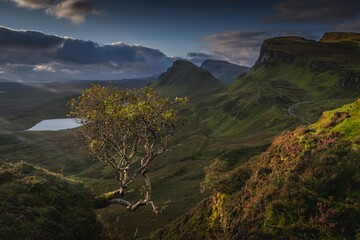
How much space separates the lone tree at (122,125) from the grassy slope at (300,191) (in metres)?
7.76

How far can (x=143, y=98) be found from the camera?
38062 millimetres

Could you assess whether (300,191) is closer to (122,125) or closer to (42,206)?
(122,125)

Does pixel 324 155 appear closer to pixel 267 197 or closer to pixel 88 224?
pixel 267 197

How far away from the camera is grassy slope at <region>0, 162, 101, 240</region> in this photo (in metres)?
23.7

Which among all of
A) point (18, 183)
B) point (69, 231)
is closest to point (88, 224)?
point (69, 231)

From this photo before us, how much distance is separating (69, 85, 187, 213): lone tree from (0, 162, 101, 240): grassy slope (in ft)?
11.4

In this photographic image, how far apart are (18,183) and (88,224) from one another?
6876 mm

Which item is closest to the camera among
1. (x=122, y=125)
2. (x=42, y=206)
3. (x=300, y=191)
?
(x=300, y=191)

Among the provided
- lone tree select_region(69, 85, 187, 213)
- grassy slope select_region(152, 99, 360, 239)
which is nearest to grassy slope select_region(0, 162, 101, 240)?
lone tree select_region(69, 85, 187, 213)

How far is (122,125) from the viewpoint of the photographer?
35.4 metres

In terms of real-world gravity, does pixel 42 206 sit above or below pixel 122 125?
below

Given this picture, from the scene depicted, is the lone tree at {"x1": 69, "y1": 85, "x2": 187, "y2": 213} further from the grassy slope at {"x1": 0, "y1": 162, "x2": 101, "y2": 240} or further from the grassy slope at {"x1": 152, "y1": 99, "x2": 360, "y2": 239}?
the grassy slope at {"x1": 152, "y1": 99, "x2": 360, "y2": 239}

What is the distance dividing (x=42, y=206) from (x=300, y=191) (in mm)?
19431

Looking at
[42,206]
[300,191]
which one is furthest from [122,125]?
[300,191]
